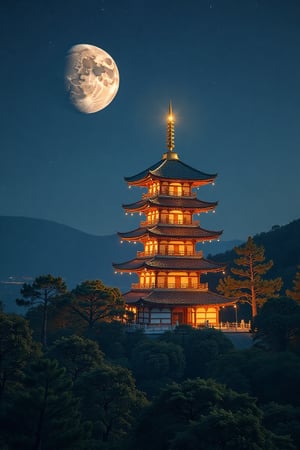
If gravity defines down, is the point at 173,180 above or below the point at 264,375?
above

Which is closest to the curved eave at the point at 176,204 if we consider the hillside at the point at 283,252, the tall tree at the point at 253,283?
the tall tree at the point at 253,283

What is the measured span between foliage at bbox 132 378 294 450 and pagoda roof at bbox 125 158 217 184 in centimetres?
3391

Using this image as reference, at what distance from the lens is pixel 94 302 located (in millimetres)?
43812

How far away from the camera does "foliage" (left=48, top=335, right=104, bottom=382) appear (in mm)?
31625

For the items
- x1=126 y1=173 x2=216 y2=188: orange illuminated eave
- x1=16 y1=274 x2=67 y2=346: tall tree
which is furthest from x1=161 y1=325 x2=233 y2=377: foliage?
x1=126 y1=173 x2=216 y2=188: orange illuminated eave

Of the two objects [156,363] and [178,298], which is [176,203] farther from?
[156,363]

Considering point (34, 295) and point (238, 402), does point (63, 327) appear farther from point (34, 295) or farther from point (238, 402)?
point (238, 402)

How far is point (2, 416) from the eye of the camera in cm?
2173

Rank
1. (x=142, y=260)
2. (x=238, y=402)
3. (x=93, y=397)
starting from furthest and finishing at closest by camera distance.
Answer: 1. (x=142, y=260)
2. (x=93, y=397)
3. (x=238, y=402)

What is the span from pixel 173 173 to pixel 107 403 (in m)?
32.1

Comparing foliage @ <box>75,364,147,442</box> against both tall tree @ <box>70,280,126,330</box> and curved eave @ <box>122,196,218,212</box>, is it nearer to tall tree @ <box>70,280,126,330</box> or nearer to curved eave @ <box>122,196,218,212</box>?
tall tree @ <box>70,280,126,330</box>

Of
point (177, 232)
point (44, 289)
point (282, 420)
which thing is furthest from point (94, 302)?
point (282, 420)

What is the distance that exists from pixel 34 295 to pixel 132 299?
10.9 m

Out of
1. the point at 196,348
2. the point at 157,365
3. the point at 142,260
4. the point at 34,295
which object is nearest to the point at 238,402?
the point at 157,365
